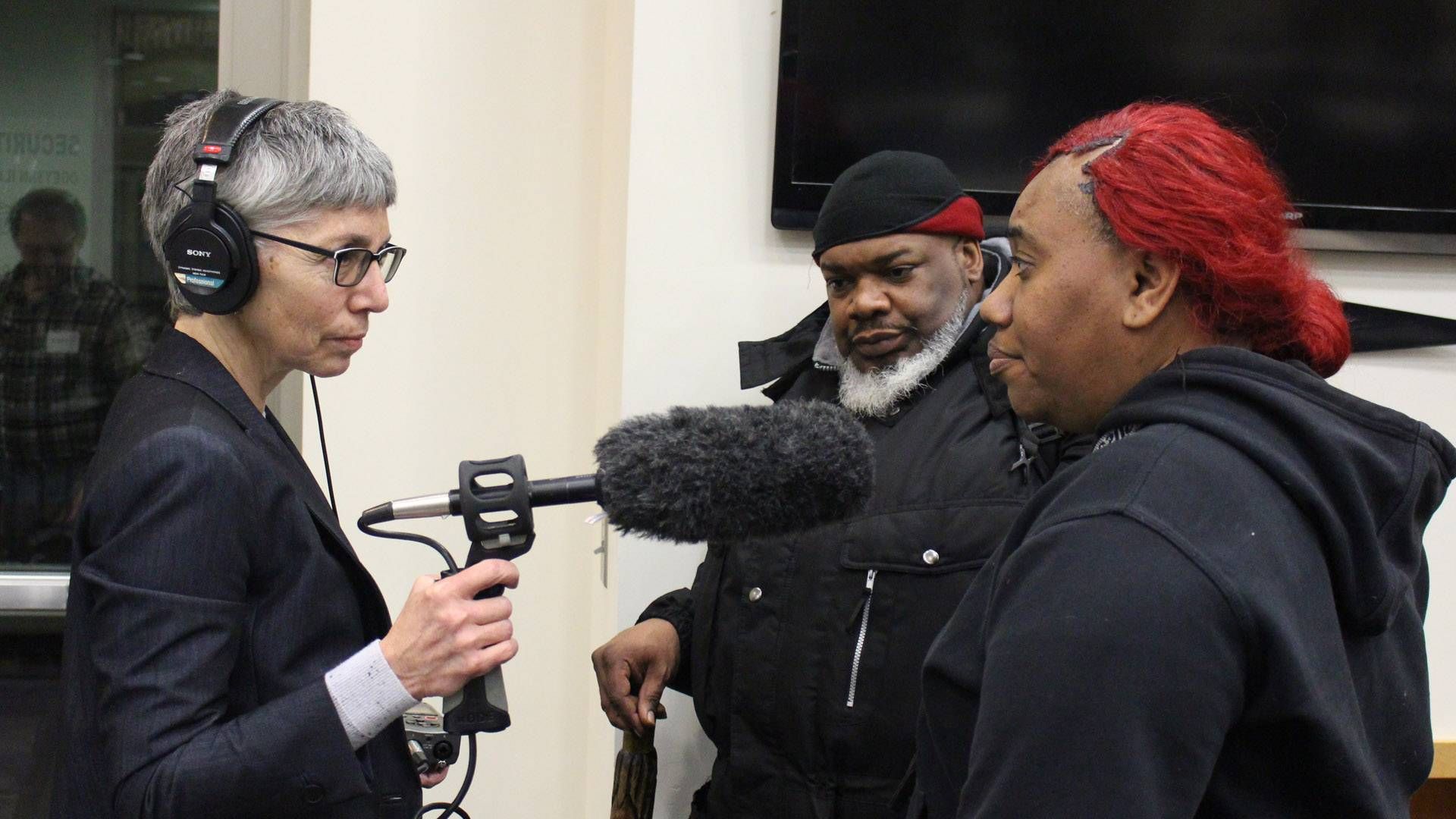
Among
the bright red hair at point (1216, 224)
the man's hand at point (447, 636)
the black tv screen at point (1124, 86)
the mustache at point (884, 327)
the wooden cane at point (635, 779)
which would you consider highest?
the black tv screen at point (1124, 86)

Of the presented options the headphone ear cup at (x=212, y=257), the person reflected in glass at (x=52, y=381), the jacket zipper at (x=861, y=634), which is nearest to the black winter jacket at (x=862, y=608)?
the jacket zipper at (x=861, y=634)

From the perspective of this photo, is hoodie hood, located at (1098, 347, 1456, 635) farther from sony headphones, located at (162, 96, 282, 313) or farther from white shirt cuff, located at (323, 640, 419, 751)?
sony headphones, located at (162, 96, 282, 313)

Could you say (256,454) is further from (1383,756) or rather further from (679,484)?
(1383,756)

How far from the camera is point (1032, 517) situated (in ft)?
3.05

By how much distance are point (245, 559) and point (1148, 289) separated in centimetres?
83

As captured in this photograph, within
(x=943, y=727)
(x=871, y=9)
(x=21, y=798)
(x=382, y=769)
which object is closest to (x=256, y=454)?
(x=382, y=769)

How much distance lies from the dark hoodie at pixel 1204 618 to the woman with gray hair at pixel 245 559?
1.57 feet

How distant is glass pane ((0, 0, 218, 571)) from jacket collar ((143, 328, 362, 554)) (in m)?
1.21

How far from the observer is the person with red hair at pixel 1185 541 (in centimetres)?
77

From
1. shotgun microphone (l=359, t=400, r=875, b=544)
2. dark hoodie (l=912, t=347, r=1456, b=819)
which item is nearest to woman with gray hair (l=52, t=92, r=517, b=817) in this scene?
shotgun microphone (l=359, t=400, r=875, b=544)

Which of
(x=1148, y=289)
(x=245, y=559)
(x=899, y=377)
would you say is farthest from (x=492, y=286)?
(x=1148, y=289)

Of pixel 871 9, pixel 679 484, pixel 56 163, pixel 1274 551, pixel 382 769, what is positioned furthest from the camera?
pixel 56 163

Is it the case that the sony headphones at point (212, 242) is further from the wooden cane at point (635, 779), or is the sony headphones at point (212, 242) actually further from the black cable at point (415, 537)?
the wooden cane at point (635, 779)

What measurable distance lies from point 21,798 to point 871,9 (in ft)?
7.32
